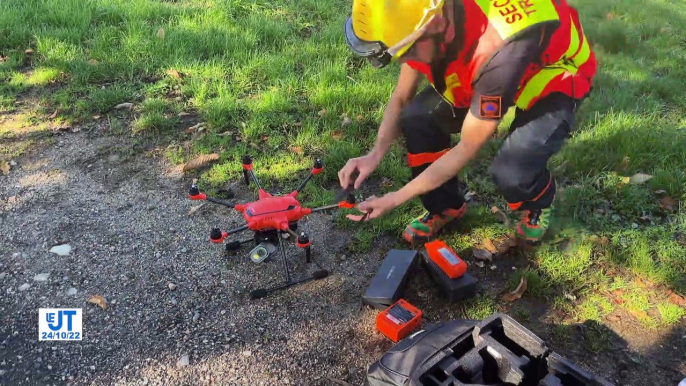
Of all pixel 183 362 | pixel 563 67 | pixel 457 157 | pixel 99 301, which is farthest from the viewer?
→ pixel 99 301

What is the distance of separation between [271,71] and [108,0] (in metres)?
2.07

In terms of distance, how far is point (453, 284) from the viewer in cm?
298

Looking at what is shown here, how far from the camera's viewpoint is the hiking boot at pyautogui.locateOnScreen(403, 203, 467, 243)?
3412 millimetres

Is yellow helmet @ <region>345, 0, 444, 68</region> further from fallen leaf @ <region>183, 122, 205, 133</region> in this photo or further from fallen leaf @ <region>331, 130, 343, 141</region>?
fallen leaf @ <region>183, 122, 205, 133</region>

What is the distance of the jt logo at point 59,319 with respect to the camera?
290cm

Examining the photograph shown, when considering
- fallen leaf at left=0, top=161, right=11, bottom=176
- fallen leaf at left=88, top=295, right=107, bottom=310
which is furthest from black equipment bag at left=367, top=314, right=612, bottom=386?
fallen leaf at left=0, top=161, right=11, bottom=176

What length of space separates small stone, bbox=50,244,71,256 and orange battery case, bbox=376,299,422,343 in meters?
1.86

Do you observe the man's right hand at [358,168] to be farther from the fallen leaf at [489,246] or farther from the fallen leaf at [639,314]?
the fallen leaf at [639,314]

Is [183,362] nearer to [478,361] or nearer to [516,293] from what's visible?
[478,361]

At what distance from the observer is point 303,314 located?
3.02 metres

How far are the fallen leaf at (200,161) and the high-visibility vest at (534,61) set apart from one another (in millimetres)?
1820

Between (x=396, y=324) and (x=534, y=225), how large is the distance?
1.07m

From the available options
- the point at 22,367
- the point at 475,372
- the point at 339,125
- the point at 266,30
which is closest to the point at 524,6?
the point at 475,372

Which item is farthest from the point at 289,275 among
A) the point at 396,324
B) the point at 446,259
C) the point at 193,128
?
the point at 193,128
